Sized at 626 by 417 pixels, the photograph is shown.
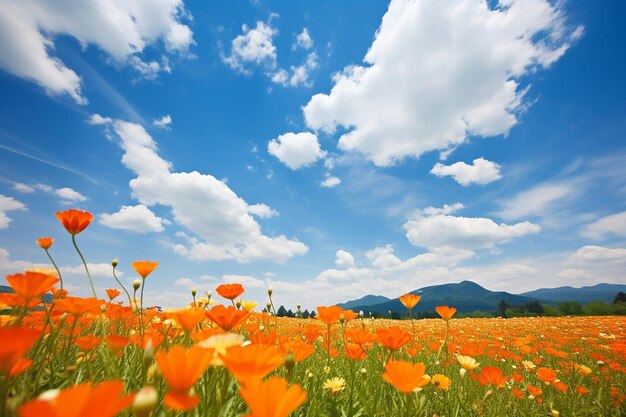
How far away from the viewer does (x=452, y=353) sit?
427cm

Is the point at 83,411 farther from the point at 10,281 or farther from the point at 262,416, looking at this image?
the point at 10,281

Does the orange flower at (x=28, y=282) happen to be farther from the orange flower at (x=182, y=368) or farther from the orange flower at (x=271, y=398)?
the orange flower at (x=271, y=398)

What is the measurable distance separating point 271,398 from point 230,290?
134 centimetres

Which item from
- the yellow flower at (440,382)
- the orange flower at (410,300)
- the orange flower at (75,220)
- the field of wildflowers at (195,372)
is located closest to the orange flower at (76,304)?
the field of wildflowers at (195,372)

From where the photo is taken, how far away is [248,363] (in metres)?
0.77

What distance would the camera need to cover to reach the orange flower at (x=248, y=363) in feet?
2.51

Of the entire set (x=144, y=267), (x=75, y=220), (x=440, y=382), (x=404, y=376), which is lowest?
(x=440, y=382)

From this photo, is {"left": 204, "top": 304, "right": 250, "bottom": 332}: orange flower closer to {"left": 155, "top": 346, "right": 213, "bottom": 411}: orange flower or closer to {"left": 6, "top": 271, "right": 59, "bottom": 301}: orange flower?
{"left": 155, "top": 346, "right": 213, "bottom": 411}: orange flower

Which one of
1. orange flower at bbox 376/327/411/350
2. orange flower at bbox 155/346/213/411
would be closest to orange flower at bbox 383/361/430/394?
orange flower at bbox 376/327/411/350

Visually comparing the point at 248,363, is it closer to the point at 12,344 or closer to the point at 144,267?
the point at 12,344

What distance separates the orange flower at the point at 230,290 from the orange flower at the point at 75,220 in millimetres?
957

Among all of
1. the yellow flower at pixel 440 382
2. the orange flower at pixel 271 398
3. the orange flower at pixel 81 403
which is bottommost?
the yellow flower at pixel 440 382

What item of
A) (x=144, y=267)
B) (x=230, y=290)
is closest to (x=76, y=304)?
(x=144, y=267)

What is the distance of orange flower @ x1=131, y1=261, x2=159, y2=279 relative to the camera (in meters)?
1.87
